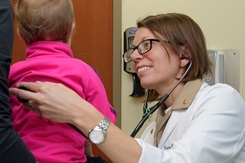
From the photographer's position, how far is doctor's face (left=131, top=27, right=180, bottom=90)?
1.22 m

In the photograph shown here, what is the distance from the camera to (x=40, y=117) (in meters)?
0.84

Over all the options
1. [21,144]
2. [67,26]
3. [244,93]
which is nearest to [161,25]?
[67,26]

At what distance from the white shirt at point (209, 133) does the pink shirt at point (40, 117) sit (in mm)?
211

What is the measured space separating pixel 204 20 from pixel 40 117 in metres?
1.47

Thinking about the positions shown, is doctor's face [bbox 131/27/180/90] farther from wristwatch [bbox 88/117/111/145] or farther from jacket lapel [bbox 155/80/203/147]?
wristwatch [bbox 88/117/111/145]

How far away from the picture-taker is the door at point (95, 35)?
6.54 ft

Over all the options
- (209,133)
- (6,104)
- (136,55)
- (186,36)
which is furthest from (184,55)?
(6,104)

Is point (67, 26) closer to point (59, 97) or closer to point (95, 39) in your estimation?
point (59, 97)

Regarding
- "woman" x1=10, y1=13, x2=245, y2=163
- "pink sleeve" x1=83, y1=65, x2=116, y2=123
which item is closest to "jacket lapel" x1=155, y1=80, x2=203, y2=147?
"woman" x1=10, y1=13, x2=245, y2=163

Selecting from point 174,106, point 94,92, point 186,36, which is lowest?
point 174,106

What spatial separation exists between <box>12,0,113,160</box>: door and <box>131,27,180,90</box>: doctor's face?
787 millimetres

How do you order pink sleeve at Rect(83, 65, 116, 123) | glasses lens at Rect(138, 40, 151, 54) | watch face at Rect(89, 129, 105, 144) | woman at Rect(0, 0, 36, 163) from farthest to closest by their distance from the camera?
glasses lens at Rect(138, 40, 151, 54), pink sleeve at Rect(83, 65, 116, 123), watch face at Rect(89, 129, 105, 144), woman at Rect(0, 0, 36, 163)

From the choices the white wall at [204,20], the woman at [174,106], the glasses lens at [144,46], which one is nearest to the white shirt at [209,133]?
the woman at [174,106]

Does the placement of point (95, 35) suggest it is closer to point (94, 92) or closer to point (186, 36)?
point (186, 36)
